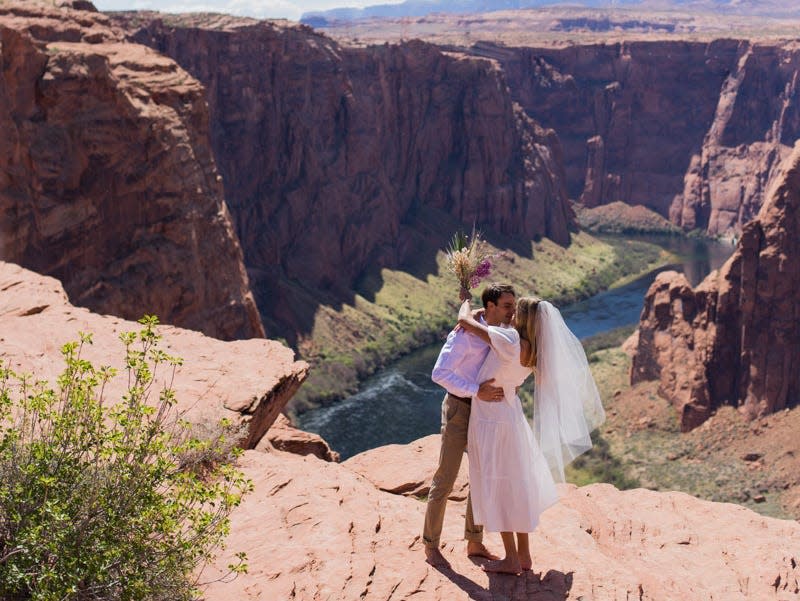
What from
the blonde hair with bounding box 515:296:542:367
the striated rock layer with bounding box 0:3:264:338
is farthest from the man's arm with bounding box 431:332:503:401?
the striated rock layer with bounding box 0:3:264:338

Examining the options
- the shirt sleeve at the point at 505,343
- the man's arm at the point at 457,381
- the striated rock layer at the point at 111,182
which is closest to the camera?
the shirt sleeve at the point at 505,343

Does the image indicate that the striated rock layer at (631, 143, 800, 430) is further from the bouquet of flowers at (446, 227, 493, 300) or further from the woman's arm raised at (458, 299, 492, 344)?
the woman's arm raised at (458, 299, 492, 344)

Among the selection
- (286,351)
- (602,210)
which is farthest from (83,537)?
(602,210)

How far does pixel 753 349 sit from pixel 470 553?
4807 centimetres

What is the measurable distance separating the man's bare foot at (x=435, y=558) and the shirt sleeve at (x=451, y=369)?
188 cm

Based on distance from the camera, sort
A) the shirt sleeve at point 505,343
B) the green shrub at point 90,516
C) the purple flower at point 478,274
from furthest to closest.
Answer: the purple flower at point 478,274 < the shirt sleeve at point 505,343 < the green shrub at point 90,516

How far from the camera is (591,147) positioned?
184375 millimetres

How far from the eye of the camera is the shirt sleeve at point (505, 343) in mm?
11578

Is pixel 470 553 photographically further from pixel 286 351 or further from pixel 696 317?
pixel 696 317

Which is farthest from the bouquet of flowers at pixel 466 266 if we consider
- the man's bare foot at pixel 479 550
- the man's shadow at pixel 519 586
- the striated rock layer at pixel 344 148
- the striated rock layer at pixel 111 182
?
the striated rock layer at pixel 344 148

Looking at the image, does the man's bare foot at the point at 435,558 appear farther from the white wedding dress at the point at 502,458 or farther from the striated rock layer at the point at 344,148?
the striated rock layer at the point at 344,148

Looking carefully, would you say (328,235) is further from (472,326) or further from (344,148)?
(472,326)

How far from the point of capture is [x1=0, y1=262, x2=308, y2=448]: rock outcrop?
15.6 meters

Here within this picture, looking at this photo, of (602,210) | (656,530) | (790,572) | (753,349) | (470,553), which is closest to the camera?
(470,553)
